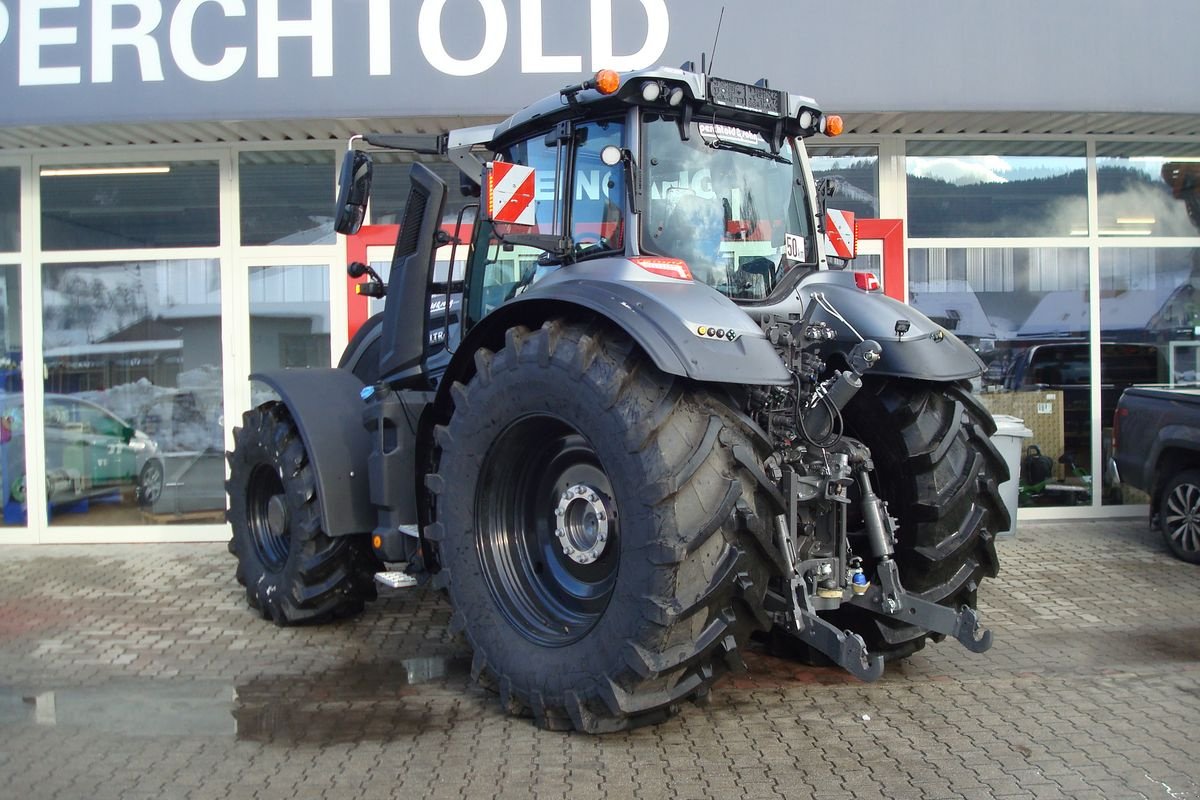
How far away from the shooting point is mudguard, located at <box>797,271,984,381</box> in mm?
4547

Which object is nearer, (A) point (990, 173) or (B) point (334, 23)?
(B) point (334, 23)

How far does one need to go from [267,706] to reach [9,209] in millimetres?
6936

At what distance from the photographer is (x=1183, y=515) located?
804cm

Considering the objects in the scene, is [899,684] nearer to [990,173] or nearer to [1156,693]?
[1156,693]

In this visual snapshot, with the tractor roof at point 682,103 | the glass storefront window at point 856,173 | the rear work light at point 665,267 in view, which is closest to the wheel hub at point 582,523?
the rear work light at point 665,267

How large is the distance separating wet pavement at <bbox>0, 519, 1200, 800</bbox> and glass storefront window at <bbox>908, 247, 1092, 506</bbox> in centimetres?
300

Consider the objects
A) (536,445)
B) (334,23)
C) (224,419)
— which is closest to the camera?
(536,445)

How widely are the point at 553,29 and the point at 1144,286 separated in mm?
6132

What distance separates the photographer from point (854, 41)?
7.93 m

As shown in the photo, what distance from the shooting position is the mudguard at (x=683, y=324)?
12.4 feet

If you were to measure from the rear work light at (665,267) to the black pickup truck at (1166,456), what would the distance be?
18.4 feet

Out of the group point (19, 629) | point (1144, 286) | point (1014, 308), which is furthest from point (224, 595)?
point (1144, 286)

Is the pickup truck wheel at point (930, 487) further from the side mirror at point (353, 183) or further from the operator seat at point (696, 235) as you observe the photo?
the side mirror at point (353, 183)

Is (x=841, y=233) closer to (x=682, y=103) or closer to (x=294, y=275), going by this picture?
(x=682, y=103)
